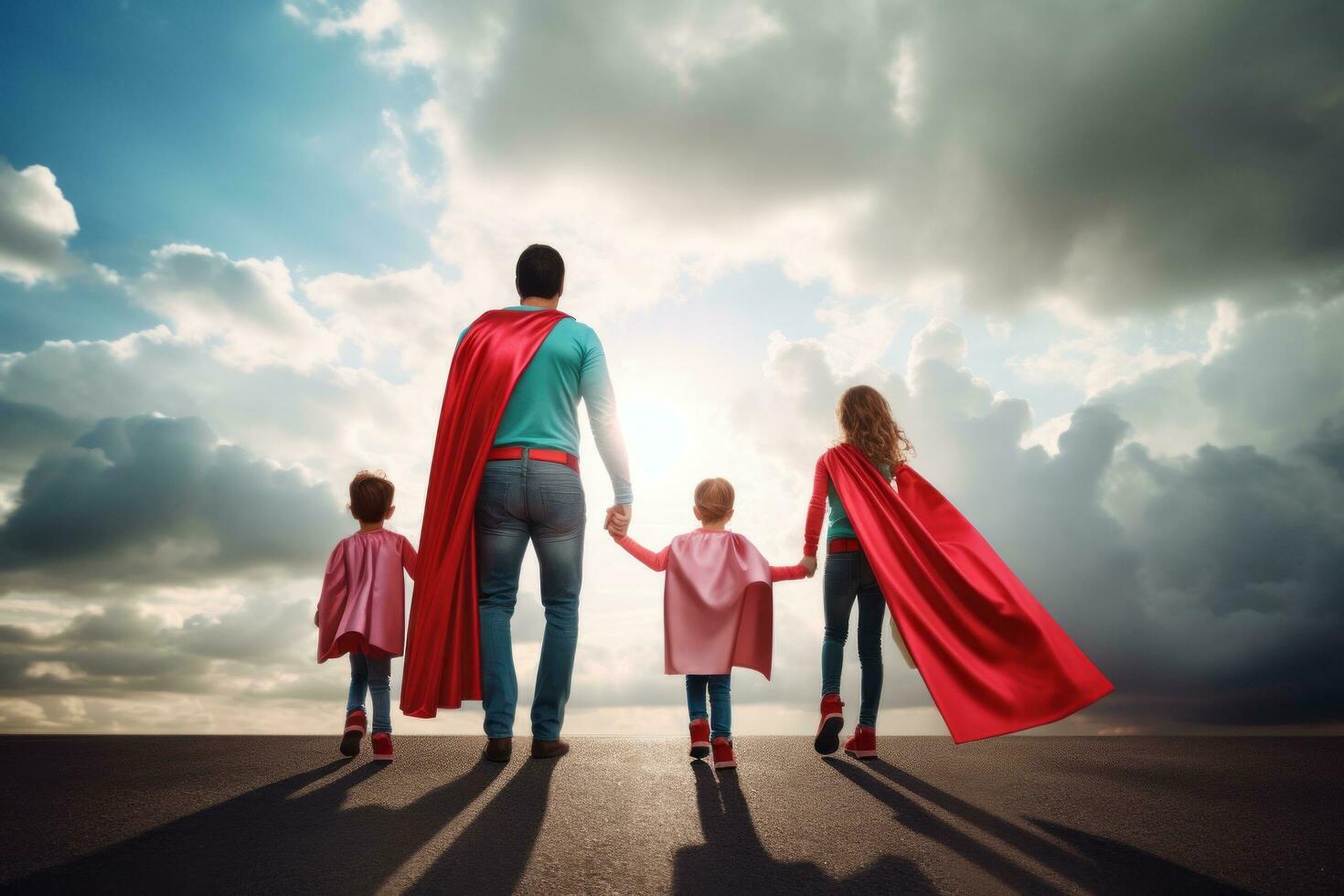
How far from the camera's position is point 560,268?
4.55 m

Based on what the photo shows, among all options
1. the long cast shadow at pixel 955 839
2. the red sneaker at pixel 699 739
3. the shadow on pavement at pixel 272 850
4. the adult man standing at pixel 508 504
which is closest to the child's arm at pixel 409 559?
the adult man standing at pixel 508 504

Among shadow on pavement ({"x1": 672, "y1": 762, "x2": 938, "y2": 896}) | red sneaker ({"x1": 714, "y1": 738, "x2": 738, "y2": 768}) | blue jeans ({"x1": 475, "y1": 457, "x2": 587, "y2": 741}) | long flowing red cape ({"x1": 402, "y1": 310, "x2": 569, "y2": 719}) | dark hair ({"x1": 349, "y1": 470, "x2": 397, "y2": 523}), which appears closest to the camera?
shadow on pavement ({"x1": 672, "y1": 762, "x2": 938, "y2": 896})

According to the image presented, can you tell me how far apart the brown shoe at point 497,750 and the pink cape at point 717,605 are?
94 cm

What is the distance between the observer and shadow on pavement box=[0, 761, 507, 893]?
2207mm

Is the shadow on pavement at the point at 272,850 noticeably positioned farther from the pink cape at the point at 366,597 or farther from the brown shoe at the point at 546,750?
the pink cape at the point at 366,597

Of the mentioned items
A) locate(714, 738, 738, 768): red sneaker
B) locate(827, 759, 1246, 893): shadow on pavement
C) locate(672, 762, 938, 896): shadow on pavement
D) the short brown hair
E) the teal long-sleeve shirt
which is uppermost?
the teal long-sleeve shirt

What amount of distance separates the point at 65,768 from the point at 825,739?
413cm

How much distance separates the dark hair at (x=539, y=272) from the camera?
14.6ft

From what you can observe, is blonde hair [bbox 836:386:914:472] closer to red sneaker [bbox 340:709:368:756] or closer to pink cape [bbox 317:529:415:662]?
pink cape [bbox 317:529:415:662]

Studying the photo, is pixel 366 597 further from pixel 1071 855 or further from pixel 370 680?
pixel 1071 855

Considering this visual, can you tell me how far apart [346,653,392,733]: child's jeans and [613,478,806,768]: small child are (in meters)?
1.60

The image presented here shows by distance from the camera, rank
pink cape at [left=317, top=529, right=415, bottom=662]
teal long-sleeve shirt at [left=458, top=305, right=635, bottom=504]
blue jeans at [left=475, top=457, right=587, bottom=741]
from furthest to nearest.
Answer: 1. pink cape at [left=317, top=529, right=415, bottom=662]
2. teal long-sleeve shirt at [left=458, top=305, right=635, bottom=504]
3. blue jeans at [left=475, top=457, right=587, bottom=741]

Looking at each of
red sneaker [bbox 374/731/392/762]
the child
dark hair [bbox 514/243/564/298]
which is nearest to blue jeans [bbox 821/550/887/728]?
the child

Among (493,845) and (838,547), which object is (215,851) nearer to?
(493,845)
